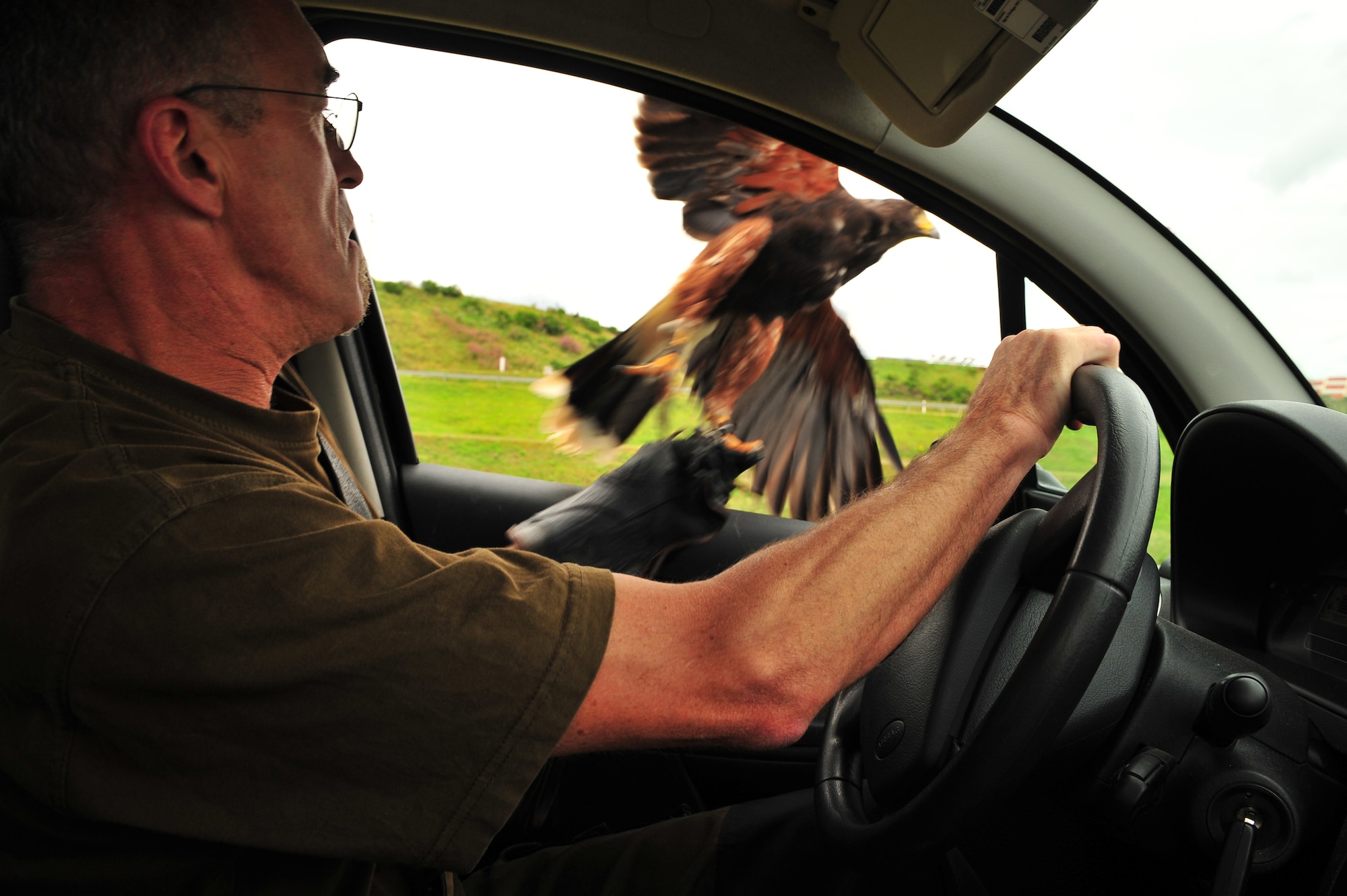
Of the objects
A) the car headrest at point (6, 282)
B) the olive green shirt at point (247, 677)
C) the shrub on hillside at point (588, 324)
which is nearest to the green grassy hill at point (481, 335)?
the shrub on hillside at point (588, 324)

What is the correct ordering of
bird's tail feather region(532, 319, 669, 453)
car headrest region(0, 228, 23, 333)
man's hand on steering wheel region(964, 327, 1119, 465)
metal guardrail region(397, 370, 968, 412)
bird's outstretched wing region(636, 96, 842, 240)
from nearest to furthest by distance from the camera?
1. man's hand on steering wheel region(964, 327, 1119, 465)
2. car headrest region(0, 228, 23, 333)
3. bird's outstretched wing region(636, 96, 842, 240)
4. metal guardrail region(397, 370, 968, 412)
5. bird's tail feather region(532, 319, 669, 453)

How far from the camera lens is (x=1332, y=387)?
1216mm

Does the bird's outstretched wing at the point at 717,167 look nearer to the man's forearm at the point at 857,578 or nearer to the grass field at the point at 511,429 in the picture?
the grass field at the point at 511,429

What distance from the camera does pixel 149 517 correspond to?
2.12ft

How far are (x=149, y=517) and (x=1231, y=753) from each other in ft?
3.15

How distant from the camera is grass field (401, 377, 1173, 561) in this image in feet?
6.65

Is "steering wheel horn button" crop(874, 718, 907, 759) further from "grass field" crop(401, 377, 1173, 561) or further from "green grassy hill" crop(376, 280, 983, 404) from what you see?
"green grassy hill" crop(376, 280, 983, 404)

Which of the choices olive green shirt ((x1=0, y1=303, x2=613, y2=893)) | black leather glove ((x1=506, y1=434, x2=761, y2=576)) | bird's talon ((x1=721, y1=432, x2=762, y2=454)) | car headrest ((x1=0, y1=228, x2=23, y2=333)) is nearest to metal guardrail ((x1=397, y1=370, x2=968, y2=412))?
bird's talon ((x1=721, y1=432, x2=762, y2=454))

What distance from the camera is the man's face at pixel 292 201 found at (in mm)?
985

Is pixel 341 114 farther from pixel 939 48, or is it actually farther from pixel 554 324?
pixel 554 324

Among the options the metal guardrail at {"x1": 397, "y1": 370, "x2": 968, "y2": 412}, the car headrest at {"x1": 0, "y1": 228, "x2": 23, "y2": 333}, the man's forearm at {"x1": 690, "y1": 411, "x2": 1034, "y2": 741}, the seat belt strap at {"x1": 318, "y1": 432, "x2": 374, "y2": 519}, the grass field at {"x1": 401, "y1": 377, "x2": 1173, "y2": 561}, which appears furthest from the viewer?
the grass field at {"x1": 401, "y1": 377, "x2": 1173, "y2": 561}

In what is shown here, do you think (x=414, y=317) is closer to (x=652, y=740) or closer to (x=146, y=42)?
(x=146, y=42)

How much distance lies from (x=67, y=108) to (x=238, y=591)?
60cm

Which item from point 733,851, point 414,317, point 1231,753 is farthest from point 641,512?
point 1231,753
